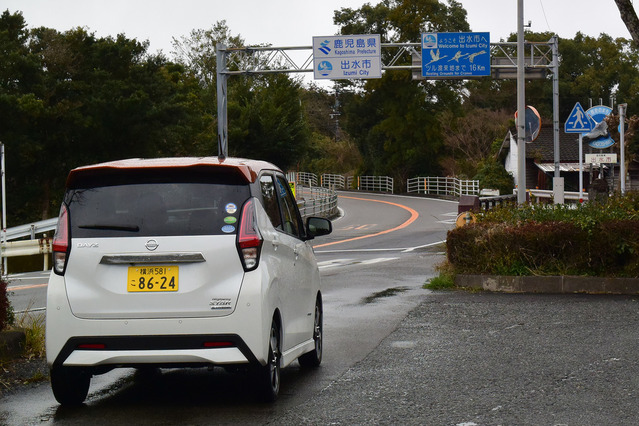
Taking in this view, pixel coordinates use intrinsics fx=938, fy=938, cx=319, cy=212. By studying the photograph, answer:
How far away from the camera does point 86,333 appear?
614 cm

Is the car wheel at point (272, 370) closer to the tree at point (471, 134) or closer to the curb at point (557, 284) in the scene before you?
the curb at point (557, 284)

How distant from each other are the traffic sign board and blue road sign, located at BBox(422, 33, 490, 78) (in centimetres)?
196

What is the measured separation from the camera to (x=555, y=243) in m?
13.6

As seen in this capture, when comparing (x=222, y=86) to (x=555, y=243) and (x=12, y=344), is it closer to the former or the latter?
(x=555, y=243)

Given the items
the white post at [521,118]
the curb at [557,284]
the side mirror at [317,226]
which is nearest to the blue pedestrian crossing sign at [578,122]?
the white post at [521,118]

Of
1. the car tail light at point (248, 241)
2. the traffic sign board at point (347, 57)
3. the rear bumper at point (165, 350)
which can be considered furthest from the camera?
the traffic sign board at point (347, 57)

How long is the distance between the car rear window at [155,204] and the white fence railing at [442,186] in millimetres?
55598

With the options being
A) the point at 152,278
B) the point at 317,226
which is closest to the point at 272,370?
the point at 152,278

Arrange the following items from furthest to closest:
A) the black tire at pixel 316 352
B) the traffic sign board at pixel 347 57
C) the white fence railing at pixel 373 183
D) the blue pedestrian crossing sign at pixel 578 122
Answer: the white fence railing at pixel 373 183
the traffic sign board at pixel 347 57
the blue pedestrian crossing sign at pixel 578 122
the black tire at pixel 316 352

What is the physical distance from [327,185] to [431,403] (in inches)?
3359

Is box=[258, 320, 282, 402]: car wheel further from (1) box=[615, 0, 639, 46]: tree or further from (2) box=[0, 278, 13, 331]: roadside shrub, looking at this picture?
(1) box=[615, 0, 639, 46]: tree

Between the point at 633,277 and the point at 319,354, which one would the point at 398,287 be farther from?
the point at 319,354

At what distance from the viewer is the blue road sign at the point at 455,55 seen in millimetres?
35353

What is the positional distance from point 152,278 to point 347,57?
30.3 meters
